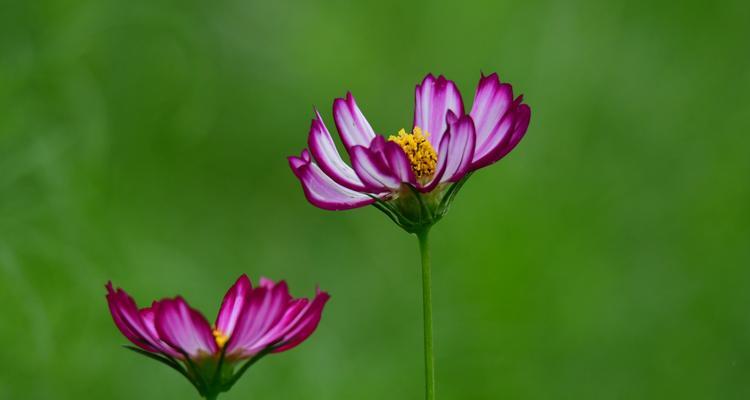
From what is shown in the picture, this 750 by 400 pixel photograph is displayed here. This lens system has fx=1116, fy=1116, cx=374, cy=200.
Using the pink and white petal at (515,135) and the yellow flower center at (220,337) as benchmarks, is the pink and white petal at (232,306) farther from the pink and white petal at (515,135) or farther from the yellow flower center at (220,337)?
the pink and white petal at (515,135)

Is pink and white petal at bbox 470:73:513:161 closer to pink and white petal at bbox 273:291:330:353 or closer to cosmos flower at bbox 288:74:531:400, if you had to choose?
cosmos flower at bbox 288:74:531:400

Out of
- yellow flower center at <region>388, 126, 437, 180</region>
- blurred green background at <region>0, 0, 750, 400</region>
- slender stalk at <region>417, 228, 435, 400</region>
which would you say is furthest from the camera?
blurred green background at <region>0, 0, 750, 400</region>

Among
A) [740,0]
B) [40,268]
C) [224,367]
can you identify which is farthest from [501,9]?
[224,367]

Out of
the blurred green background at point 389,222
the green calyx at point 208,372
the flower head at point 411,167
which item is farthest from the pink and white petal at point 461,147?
the blurred green background at point 389,222

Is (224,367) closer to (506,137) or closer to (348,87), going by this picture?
(506,137)

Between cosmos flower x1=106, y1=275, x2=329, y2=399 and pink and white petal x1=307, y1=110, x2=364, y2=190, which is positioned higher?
pink and white petal x1=307, y1=110, x2=364, y2=190

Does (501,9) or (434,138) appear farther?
(501,9)

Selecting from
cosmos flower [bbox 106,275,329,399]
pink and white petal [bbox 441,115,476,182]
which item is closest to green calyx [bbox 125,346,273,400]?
cosmos flower [bbox 106,275,329,399]
